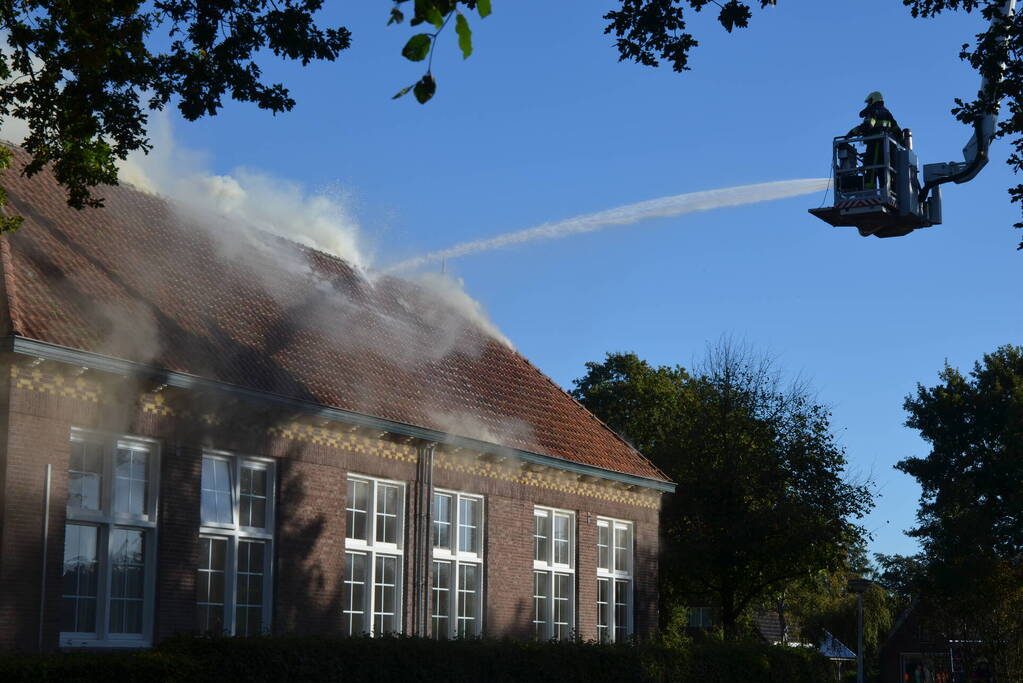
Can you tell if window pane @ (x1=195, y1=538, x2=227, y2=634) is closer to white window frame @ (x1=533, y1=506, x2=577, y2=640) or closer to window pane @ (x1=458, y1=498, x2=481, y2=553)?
window pane @ (x1=458, y1=498, x2=481, y2=553)

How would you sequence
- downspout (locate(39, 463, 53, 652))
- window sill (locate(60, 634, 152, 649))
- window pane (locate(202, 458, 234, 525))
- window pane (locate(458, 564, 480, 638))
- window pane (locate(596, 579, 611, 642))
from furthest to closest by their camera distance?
window pane (locate(596, 579, 611, 642)) < window pane (locate(458, 564, 480, 638)) < window pane (locate(202, 458, 234, 525)) < window sill (locate(60, 634, 152, 649)) < downspout (locate(39, 463, 53, 652))

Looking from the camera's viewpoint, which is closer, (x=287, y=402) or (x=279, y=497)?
(x=287, y=402)

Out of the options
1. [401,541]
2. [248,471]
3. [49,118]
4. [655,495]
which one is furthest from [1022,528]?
[49,118]

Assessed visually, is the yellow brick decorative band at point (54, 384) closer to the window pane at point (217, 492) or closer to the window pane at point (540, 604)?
the window pane at point (217, 492)

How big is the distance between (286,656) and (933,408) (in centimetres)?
4812

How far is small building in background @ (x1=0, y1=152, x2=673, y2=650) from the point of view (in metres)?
18.4

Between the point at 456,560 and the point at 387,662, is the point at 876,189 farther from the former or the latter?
the point at 387,662

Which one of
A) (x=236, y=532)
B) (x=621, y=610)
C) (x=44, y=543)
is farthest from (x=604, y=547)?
(x=44, y=543)

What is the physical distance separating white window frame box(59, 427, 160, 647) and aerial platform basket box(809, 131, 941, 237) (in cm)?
1245

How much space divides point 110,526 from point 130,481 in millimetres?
782

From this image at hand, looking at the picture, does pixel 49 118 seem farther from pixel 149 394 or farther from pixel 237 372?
pixel 237 372

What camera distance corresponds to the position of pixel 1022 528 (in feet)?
175

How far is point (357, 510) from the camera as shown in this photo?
23.7m

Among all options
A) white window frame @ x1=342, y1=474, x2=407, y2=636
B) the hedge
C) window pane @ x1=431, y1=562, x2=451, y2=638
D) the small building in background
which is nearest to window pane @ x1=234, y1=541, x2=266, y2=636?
the small building in background
